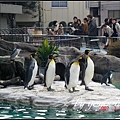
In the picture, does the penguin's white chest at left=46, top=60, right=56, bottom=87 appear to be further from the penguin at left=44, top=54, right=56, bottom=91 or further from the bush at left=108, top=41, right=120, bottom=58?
the bush at left=108, top=41, right=120, bottom=58

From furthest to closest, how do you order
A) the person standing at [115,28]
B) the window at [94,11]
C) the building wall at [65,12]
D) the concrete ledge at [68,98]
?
1. the window at [94,11]
2. the building wall at [65,12]
3. the person standing at [115,28]
4. the concrete ledge at [68,98]

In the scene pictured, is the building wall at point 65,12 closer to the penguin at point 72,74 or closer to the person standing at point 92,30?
the person standing at point 92,30

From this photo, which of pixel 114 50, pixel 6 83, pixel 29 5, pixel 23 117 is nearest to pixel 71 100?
pixel 23 117

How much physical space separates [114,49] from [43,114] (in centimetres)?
649

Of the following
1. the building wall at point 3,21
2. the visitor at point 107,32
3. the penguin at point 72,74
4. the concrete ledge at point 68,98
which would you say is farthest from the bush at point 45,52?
the building wall at point 3,21

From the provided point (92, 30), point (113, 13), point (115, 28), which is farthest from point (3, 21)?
point (115, 28)

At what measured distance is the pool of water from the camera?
7340 millimetres

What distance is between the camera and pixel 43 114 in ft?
24.7

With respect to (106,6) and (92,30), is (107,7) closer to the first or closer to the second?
(106,6)

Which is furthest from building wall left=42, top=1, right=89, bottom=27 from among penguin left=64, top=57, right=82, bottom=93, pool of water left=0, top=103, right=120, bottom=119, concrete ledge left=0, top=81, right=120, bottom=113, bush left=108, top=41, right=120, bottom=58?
pool of water left=0, top=103, right=120, bottom=119

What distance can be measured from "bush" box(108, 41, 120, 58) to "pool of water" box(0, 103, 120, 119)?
5905 mm

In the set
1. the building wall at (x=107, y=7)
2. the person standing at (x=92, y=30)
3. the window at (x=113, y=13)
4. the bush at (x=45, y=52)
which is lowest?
the bush at (x=45, y=52)

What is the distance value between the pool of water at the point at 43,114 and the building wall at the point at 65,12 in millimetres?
24653

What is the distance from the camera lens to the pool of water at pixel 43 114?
734cm
